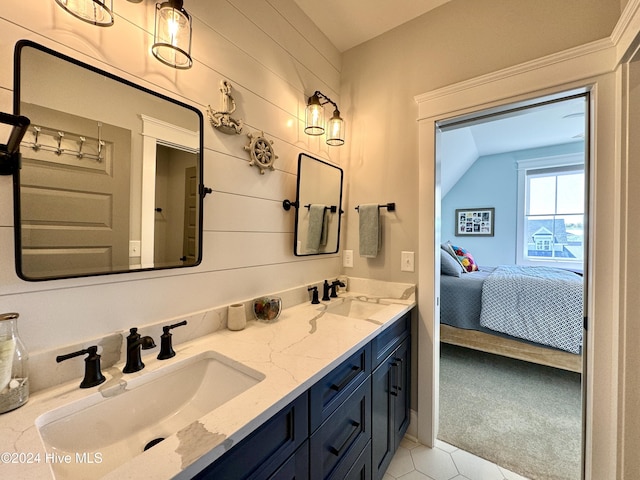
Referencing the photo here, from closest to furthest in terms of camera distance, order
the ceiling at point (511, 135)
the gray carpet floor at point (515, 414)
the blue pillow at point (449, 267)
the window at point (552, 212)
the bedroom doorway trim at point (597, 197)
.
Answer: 1. the bedroom doorway trim at point (597, 197)
2. the gray carpet floor at point (515, 414)
3. the blue pillow at point (449, 267)
4. the ceiling at point (511, 135)
5. the window at point (552, 212)

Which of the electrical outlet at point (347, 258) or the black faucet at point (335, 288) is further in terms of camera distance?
the electrical outlet at point (347, 258)

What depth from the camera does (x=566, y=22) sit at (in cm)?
131

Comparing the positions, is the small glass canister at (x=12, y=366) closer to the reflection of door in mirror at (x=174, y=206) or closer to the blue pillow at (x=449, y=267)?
the reflection of door in mirror at (x=174, y=206)

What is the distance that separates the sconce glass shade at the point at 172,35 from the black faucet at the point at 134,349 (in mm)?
952

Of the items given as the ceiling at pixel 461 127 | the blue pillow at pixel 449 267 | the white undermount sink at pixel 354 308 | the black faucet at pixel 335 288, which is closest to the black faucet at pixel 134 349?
the white undermount sink at pixel 354 308

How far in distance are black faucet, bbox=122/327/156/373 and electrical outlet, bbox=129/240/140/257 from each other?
26cm

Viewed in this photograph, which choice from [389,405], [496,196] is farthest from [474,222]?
[389,405]

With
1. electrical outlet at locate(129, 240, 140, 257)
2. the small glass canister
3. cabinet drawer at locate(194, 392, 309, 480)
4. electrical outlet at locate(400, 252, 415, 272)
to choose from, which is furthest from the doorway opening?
the small glass canister

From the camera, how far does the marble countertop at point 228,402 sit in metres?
0.52

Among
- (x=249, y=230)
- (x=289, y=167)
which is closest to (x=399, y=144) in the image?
(x=289, y=167)

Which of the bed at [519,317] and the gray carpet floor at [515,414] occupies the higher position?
the bed at [519,317]

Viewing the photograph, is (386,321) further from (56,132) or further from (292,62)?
(292,62)

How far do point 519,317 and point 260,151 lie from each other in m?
A: 2.70

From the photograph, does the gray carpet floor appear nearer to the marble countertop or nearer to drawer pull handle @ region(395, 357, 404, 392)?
drawer pull handle @ region(395, 357, 404, 392)
